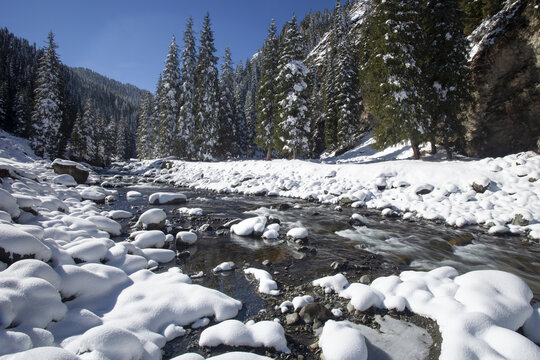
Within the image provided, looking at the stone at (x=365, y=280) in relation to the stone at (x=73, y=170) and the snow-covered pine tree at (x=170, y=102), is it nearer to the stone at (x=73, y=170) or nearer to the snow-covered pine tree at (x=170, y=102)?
the stone at (x=73, y=170)

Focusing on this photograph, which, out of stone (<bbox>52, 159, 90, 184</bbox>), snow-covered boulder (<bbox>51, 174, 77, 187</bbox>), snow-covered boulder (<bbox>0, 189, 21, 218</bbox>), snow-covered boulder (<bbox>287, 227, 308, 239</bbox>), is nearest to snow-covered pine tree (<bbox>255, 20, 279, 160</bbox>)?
stone (<bbox>52, 159, 90, 184</bbox>)

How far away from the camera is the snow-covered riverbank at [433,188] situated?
30.3 feet

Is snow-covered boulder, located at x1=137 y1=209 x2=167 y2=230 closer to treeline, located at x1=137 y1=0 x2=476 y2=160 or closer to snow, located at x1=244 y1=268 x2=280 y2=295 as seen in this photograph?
snow, located at x1=244 y1=268 x2=280 y2=295

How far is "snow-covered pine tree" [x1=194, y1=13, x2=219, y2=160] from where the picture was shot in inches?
1288

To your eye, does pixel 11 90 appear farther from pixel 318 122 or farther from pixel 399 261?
pixel 399 261

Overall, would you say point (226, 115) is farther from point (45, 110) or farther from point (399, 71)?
point (399, 71)

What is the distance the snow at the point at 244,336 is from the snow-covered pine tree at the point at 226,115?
30979 mm

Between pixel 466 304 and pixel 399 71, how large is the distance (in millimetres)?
17568

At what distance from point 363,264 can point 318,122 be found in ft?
134

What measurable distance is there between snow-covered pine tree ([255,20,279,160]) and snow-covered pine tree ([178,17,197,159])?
11.2 metres

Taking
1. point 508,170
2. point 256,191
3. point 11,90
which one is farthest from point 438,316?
point 11,90

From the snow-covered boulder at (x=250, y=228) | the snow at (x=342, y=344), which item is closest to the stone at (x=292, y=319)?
the snow at (x=342, y=344)

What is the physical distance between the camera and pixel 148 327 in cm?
350

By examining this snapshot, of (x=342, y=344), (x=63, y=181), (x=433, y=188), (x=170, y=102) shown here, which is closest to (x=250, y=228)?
(x=342, y=344)
